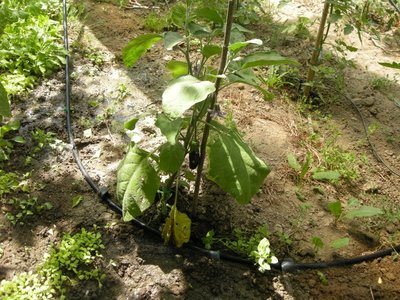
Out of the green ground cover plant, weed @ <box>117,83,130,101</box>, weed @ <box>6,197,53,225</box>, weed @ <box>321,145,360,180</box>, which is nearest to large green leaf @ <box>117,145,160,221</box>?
weed @ <box>6,197,53,225</box>

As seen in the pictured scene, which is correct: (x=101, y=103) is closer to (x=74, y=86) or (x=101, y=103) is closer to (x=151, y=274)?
(x=74, y=86)

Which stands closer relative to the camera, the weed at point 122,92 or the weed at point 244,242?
the weed at point 244,242

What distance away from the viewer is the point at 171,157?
2.01 metres

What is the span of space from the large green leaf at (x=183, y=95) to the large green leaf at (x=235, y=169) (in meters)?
0.39

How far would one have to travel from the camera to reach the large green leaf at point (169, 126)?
6.12ft

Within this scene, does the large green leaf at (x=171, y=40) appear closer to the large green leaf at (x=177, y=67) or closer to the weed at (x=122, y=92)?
the large green leaf at (x=177, y=67)

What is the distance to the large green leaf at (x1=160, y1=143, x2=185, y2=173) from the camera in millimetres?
2012

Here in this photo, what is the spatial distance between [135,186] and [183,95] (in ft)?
2.11

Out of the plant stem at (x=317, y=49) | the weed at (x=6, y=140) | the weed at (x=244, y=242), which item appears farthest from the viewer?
the plant stem at (x=317, y=49)

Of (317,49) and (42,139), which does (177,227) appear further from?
(317,49)

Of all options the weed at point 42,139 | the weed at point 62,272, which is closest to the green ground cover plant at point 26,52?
the weed at point 42,139

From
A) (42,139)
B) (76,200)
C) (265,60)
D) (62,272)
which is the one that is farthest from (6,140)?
(265,60)

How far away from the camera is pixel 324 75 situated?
3.93 metres

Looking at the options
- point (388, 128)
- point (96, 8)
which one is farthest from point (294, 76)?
point (96, 8)
